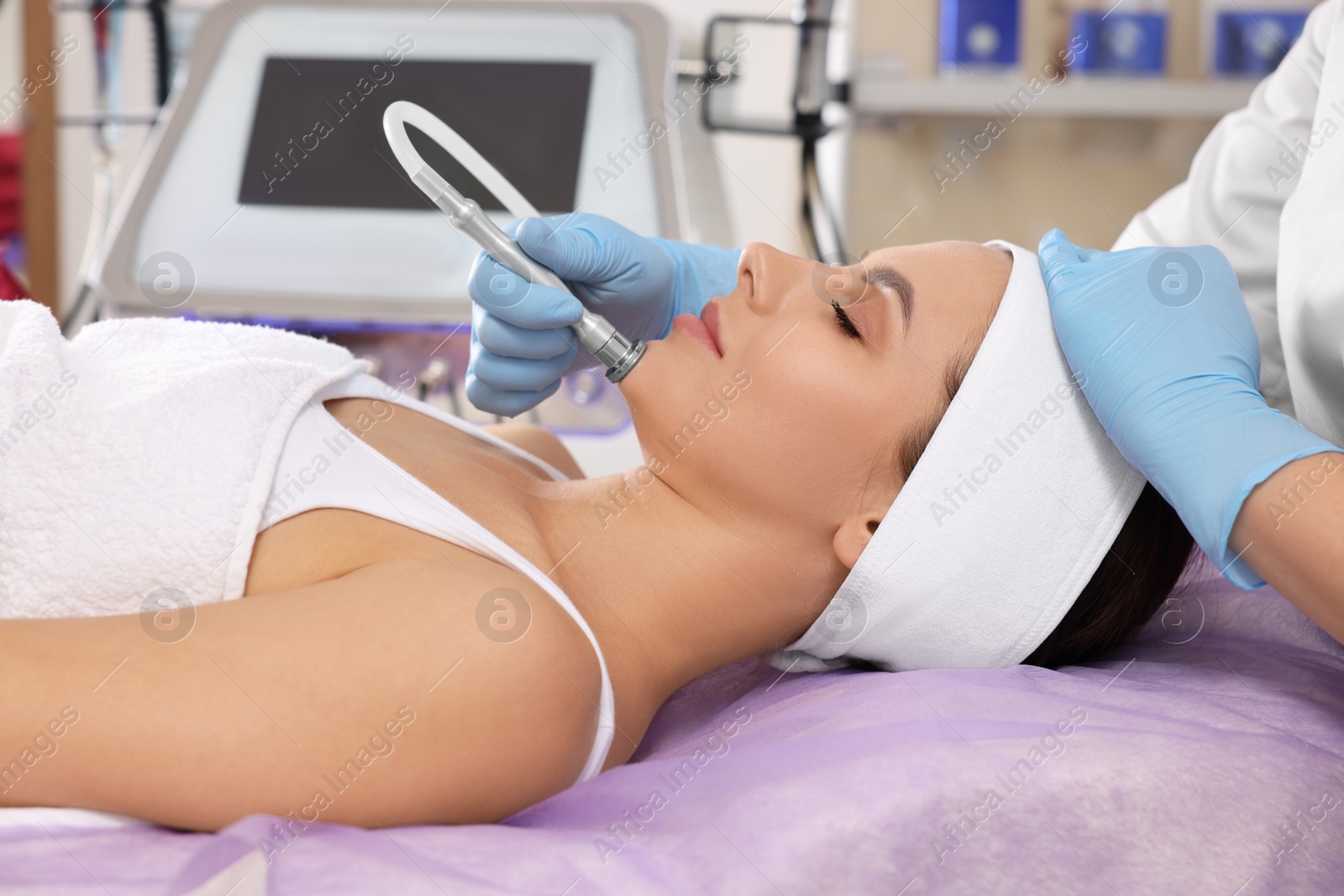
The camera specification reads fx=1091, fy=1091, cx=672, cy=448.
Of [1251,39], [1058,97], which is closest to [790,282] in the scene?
[1058,97]

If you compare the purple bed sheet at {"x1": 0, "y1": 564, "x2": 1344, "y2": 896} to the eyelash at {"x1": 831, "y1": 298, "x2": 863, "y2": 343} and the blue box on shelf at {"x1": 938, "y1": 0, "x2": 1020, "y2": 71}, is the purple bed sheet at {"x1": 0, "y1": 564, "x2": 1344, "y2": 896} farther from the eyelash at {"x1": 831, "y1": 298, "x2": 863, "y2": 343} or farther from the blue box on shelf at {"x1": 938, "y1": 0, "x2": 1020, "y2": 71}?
the blue box on shelf at {"x1": 938, "y1": 0, "x2": 1020, "y2": 71}

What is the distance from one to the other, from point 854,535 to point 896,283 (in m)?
0.23

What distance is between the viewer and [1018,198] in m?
3.29

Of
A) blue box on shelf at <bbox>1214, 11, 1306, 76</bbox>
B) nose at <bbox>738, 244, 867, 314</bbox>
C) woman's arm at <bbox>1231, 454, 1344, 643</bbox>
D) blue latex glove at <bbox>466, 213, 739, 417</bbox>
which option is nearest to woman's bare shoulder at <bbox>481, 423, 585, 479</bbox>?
blue latex glove at <bbox>466, 213, 739, 417</bbox>

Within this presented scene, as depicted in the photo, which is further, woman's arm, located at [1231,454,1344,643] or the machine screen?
the machine screen

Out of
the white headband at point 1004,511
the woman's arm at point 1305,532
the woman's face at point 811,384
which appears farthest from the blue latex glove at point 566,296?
the woman's arm at point 1305,532

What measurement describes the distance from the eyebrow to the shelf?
1960mm

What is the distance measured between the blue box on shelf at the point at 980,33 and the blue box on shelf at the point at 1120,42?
0.19 m

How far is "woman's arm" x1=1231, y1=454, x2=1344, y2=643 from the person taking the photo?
726mm

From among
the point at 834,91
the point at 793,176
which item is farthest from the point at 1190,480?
the point at 793,176

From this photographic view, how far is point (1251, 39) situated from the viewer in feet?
9.91

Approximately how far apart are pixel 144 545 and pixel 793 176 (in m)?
2.54

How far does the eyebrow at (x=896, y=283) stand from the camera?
970 millimetres

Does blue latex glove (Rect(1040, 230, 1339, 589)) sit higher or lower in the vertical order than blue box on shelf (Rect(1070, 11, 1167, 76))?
lower
